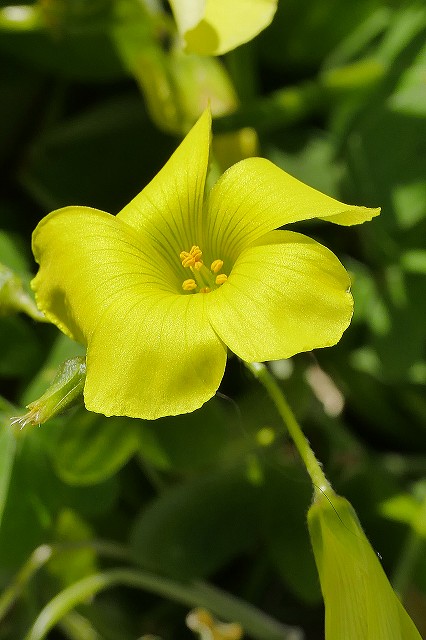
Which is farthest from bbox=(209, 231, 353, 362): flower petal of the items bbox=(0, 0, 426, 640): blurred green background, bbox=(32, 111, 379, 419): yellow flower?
bbox=(0, 0, 426, 640): blurred green background

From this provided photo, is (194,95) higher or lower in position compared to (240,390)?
higher

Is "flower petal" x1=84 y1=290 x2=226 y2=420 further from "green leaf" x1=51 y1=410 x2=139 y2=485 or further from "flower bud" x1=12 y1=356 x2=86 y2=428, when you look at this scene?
"green leaf" x1=51 y1=410 x2=139 y2=485

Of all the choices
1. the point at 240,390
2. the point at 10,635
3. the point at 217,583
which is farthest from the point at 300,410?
the point at 10,635

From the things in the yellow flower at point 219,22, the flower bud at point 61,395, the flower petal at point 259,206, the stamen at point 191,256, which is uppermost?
the yellow flower at point 219,22

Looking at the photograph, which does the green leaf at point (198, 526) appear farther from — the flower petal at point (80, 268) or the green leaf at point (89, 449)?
the flower petal at point (80, 268)

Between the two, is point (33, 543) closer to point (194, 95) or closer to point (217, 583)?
point (217, 583)

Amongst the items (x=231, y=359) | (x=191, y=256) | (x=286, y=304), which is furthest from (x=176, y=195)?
(x=231, y=359)

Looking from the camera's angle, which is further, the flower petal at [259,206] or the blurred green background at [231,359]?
the blurred green background at [231,359]

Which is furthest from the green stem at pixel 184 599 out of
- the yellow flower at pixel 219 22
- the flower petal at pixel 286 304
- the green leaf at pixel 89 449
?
the yellow flower at pixel 219 22
